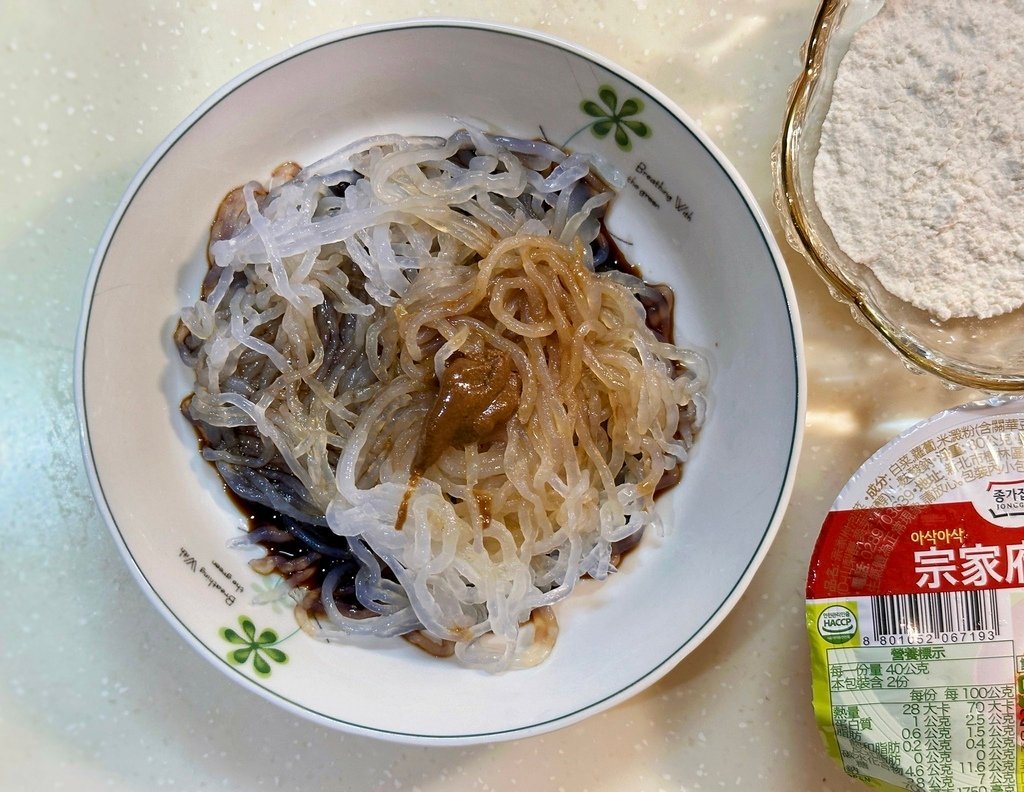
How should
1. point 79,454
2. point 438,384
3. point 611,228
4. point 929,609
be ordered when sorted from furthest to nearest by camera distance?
1. point 79,454
2. point 611,228
3. point 929,609
4. point 438,384

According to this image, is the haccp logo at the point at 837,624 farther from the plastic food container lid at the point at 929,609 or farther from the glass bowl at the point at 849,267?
the glass bowl at the point at 849,267

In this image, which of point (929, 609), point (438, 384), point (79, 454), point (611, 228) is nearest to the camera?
point (438, 384)

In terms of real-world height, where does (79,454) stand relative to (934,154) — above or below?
below

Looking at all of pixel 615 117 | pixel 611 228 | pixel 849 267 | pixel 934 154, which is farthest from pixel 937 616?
pixel 615 117

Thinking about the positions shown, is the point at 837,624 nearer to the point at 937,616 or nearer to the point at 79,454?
the point at 937,616

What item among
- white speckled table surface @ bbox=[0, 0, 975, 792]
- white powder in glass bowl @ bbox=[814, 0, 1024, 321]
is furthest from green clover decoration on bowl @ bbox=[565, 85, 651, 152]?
white powder in glass bowl @ bbox=[814, 0, 1024, 321]

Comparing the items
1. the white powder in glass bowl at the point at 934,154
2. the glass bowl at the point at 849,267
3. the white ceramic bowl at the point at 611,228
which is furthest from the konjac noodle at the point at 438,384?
the white powder in glass bowl at the point at 934,154

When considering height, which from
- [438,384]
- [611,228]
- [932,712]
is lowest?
[932,712]

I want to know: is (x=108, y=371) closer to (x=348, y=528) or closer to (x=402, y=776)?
(x=348, y=528)
